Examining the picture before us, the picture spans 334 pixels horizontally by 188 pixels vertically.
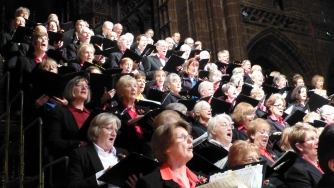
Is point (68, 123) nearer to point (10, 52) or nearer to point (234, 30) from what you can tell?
point (10, 52)

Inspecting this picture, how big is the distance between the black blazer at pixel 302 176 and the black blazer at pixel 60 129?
1792 millimetres

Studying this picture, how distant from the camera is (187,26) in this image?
1359cm

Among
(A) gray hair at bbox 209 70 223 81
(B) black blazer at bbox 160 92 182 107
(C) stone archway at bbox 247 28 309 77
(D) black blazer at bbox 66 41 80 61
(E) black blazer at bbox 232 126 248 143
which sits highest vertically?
(C) stone archway at bbox 247 28 309 77

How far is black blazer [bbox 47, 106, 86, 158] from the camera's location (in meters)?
4.25

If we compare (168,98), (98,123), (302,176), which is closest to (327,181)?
(302,176)

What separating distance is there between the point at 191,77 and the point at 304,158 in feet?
13.0

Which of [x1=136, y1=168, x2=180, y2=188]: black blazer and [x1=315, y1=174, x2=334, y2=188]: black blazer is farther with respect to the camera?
[x1=136, y1=168, x2=180, y2=188]: black blazer

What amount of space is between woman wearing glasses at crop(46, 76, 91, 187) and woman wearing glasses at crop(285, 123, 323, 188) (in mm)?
1679

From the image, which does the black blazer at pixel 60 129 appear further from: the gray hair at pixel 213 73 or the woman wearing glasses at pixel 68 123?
the gray hair at pixel 213 73

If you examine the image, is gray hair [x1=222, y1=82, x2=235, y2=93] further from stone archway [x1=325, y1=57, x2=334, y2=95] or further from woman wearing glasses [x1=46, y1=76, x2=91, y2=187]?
stone archway [x1=325, y1=57, x2=334, y2=95]

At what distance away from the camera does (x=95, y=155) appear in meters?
3.75

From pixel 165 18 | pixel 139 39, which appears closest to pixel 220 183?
pixel 139 39

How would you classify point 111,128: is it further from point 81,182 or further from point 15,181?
point 15,181

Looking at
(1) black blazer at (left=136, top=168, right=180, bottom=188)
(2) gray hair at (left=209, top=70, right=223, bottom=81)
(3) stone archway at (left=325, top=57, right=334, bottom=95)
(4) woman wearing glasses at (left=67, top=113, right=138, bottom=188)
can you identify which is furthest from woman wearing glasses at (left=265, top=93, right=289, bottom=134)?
(3) stone archway at (left=325, top=57, right=334, bottom=95)
